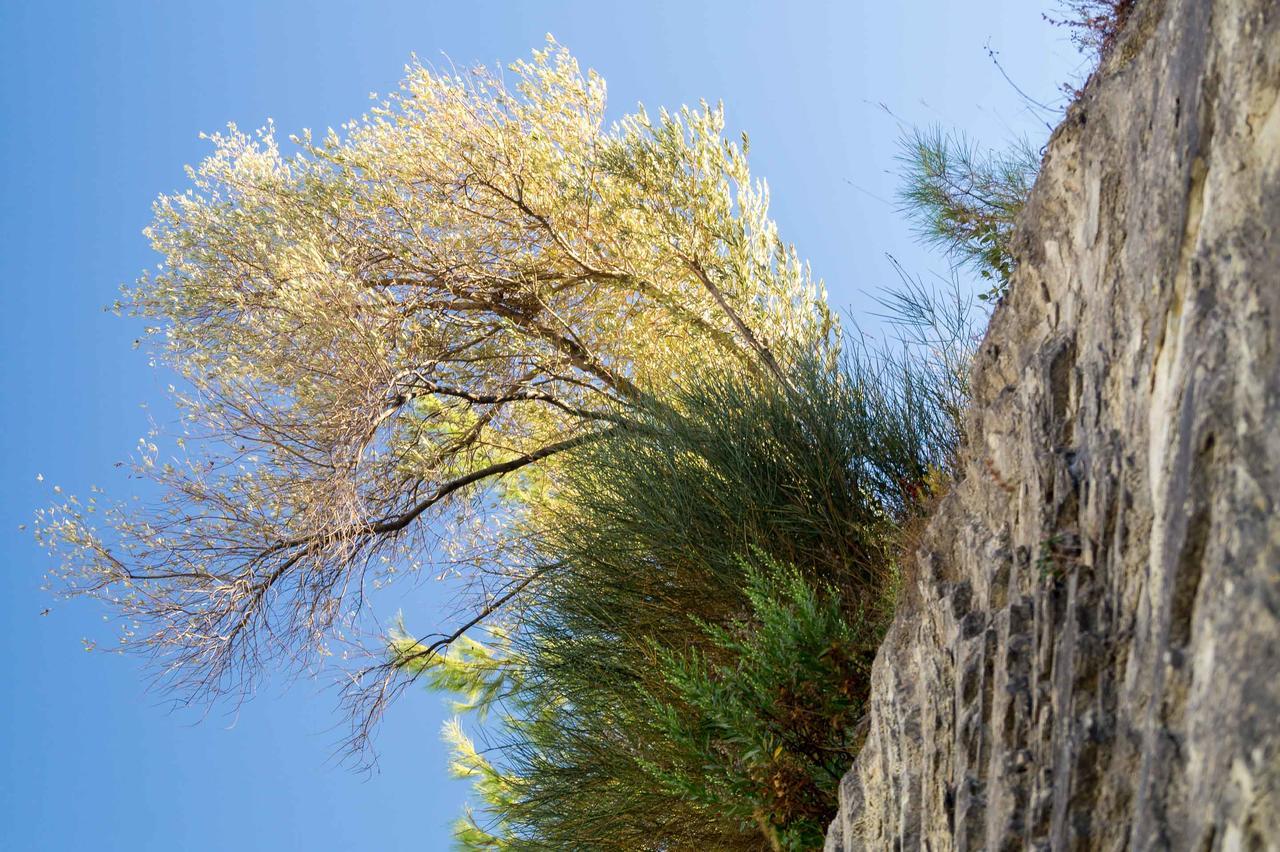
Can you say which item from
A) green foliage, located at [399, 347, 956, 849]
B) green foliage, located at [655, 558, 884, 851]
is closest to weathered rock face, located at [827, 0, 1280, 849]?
green foliage, located at [655, 558, 884, 851]

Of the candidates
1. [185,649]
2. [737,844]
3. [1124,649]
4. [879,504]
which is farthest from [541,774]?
[1124,649]

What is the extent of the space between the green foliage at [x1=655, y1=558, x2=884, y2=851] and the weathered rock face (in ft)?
2.32

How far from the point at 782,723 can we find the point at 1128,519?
8.10 feet

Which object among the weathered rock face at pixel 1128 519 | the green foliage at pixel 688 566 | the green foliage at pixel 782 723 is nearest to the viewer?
the weathered rock face at pixel 1128 519

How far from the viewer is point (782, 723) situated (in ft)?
14.8

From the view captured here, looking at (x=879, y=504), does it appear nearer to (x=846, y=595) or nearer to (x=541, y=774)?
(x=846, y=595)

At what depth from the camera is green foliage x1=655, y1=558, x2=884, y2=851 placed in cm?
433

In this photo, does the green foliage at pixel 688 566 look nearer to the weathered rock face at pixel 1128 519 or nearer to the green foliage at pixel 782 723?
the green foliage at pixel 782 723

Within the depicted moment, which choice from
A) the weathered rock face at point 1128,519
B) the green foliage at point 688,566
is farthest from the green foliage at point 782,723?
the weathered rock face at point 1128,519

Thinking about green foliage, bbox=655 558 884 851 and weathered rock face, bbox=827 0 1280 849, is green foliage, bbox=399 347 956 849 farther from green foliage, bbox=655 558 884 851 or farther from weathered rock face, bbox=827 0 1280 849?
weathered rock face, bbox=827 0 1280 849

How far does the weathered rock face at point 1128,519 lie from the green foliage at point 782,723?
27.9 inches

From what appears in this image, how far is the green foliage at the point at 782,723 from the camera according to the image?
14.2ft

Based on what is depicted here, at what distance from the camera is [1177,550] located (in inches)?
75.2

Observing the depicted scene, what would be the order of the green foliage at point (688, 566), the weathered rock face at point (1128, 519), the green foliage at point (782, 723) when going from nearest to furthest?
1. the weathered rock face at point (1128, 519)
2. the green foliage at point (782, 723)
3. the green foliage at point (688, 566)
